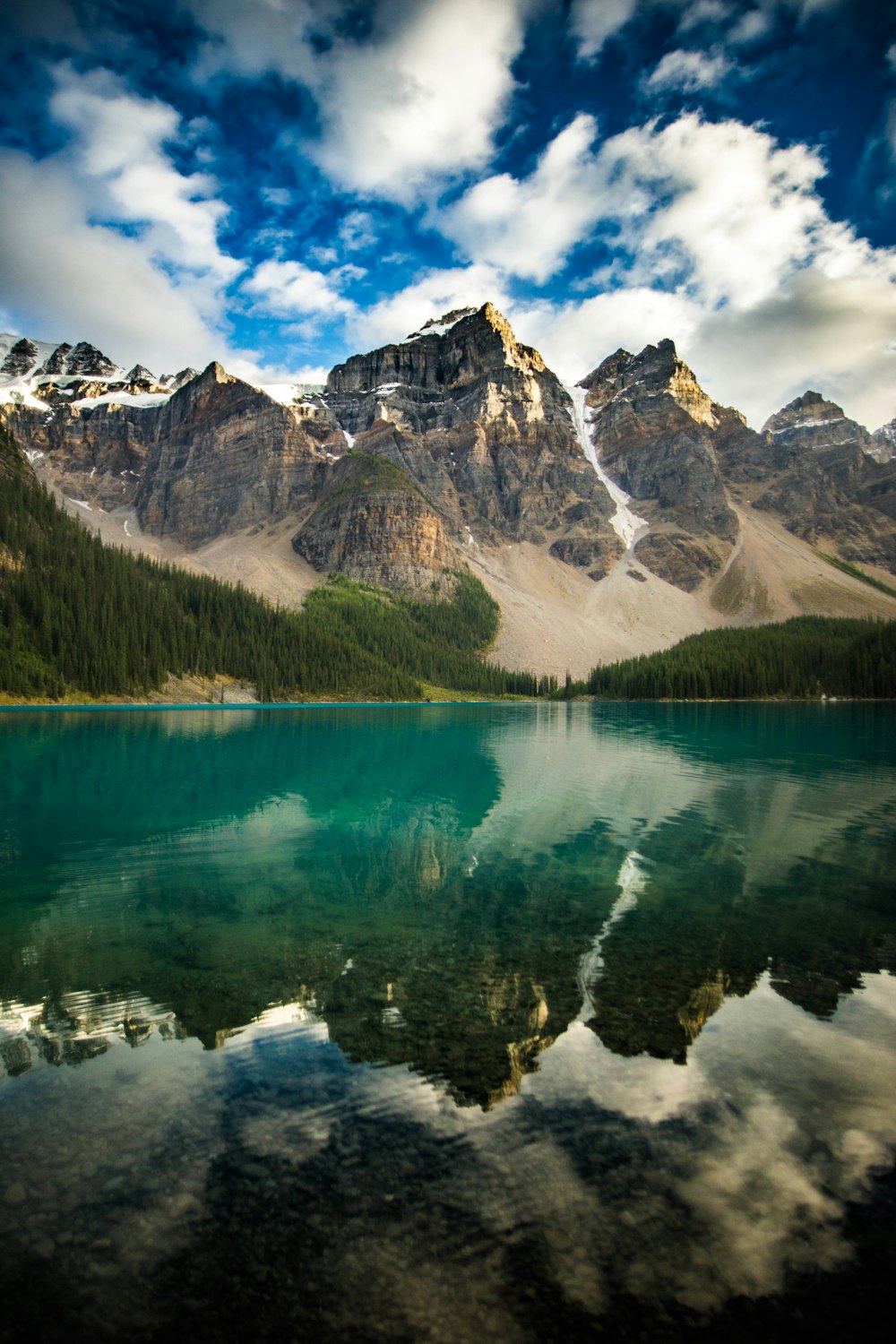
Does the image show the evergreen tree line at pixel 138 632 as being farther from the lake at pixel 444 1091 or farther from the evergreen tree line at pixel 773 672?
the lake at pixel 444 1091

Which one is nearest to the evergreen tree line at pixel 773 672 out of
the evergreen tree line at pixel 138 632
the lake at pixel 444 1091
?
the evergreen tree line at pixel 138 632

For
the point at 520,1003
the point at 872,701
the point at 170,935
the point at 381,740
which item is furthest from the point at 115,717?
the point at 872,701

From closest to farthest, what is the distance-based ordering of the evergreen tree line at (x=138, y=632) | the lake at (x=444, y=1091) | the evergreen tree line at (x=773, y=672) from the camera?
the lake at (x=444, y=1091) < the evergreen tree line at (x=138, y=632) < the evergreen tree line at (x=773, y=672)

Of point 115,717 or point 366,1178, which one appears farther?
point 115,717

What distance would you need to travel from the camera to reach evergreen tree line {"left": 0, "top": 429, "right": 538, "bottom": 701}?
105 m

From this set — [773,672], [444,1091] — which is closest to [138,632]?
[444,1091]

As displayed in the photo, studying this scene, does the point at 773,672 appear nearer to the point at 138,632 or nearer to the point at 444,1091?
the point at 138,632

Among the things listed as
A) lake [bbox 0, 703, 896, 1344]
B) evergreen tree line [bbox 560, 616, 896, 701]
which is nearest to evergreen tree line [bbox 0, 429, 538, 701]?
evergreen tree line [bbox 560, 616, 896, 701]

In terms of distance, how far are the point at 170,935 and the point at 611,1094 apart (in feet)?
28.6

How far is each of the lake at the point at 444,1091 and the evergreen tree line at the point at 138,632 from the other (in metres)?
97.4

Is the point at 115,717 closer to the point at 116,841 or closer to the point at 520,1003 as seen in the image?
the point at 116,841

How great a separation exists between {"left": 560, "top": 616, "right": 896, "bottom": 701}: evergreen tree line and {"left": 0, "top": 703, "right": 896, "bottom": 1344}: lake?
475 feet

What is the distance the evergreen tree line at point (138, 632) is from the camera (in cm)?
10481

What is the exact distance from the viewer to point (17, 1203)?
563cm
